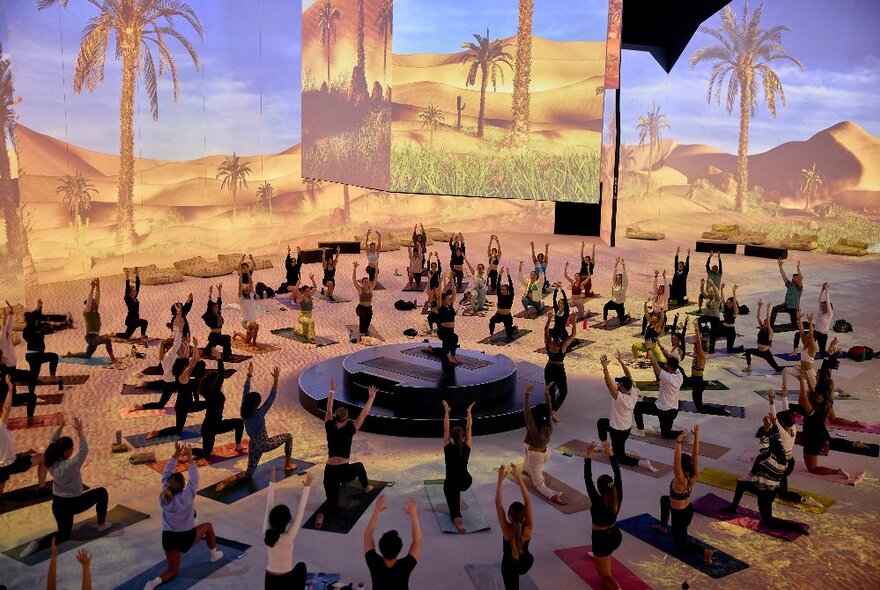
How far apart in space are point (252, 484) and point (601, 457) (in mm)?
5002

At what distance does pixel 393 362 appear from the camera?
50.3 feet

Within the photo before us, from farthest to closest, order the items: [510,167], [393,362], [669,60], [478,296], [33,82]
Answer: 1. [669,60]
2. [510,167]
3. [33,82]
4. [478,296]
5. [393,362]

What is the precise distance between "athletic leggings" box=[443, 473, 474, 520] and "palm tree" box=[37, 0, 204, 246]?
20.5 meters

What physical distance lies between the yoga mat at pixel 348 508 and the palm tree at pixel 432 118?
22.7 m

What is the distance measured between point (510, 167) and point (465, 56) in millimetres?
4555

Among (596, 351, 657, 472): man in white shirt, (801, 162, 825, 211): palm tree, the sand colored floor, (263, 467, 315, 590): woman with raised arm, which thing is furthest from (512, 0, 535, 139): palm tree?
(263, 467, 315, 590): woman with raised arm

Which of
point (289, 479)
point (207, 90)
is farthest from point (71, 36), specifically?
point (289, 479)

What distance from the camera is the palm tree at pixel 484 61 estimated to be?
101 feet

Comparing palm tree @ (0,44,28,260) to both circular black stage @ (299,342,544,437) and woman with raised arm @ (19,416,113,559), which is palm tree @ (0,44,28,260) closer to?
circular black stage @ (299,342,544,437)

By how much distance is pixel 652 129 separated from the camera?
142 ft

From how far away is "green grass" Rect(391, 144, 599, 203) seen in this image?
101 ft

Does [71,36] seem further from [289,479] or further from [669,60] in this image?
[669,60]

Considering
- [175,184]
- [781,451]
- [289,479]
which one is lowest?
[289,479]

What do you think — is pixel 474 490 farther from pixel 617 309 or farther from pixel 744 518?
pixel 617 309
